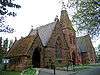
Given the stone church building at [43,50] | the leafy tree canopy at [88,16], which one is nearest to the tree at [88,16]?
the leafy tree canopy at [88,16]

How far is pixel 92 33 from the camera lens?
26.5 metres

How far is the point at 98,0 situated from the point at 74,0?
3.95 meters

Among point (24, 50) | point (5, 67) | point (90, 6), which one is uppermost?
point (90, 6)

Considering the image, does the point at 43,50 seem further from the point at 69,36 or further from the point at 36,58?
the point at 69,36

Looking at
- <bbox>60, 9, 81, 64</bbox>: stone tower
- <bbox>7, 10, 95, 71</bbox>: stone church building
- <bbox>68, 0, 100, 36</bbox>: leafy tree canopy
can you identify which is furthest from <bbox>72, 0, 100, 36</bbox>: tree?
<bbox>60, 9, 81, 64</bbox>: stone tower

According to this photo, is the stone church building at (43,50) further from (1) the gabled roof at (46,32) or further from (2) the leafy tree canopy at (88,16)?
(2) the leafy tree canopy at (88,16)

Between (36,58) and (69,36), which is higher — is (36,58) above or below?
below

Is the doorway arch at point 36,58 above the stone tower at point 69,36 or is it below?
below

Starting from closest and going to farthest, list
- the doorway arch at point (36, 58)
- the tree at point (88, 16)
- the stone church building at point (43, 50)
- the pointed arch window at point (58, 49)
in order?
the tree at point (88, 16)
the stone church building at point (43, 50)
the doorway arch at point (36, 58)
the pointed arch window at point (58, 49)

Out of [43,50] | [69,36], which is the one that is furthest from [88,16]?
[69,36]

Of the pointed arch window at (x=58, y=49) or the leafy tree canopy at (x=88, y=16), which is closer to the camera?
the leafy tree canopy at (x=88, y=16)

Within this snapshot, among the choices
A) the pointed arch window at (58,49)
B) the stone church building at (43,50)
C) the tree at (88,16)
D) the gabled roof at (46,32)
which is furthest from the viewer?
the pointed arch window at (58,49)

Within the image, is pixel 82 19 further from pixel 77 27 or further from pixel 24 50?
pixel 24 50

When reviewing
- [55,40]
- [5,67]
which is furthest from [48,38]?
[5,67]
